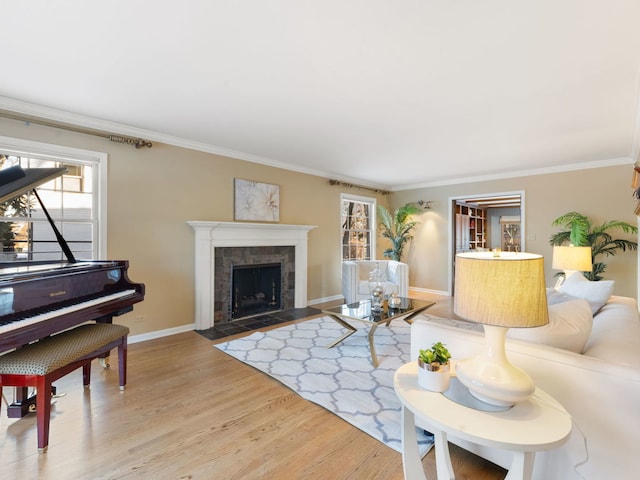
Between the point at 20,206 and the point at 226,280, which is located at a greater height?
the point at 20,206

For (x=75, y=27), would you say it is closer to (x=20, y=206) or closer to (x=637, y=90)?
(x=20, y=206)

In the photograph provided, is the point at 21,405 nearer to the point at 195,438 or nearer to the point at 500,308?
the point at 195,438

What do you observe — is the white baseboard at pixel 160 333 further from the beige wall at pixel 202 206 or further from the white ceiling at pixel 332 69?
the white ceiling at pixel 332 69

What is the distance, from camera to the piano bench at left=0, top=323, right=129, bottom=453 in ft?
5.48

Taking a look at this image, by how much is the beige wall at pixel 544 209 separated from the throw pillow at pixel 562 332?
14.0 feet

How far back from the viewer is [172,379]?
254 centimetres

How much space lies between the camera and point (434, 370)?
4.13ft

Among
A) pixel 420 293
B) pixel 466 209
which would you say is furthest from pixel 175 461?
pixel 466 209

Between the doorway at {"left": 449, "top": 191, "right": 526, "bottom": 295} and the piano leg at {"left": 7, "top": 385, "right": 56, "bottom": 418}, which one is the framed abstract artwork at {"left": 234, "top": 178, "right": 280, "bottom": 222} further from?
the doorway at {"left": 449, "top": 191, "right": 526, "bottom": 295}

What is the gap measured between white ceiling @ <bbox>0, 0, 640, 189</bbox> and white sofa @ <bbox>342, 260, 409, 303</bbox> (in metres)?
2.02

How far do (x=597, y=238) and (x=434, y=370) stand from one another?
16.5ft

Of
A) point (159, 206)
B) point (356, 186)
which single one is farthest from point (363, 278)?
point (159, 206)

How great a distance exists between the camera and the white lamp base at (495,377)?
110 centimetres

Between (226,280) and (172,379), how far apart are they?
1.71 m
